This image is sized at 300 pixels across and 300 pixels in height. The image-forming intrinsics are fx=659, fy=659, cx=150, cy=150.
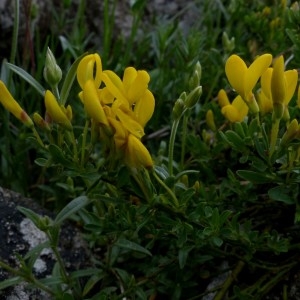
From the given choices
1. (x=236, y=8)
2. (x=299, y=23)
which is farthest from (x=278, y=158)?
(x=236, y=8)

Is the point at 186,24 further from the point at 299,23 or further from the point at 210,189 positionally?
the point at 210,189

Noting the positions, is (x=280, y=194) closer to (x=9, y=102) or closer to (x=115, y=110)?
(x=115, y=110)

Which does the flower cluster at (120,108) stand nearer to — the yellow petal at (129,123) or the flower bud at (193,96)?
the yellow petal at (129,123)

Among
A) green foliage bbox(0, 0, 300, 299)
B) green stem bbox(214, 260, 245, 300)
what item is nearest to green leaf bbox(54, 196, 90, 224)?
green foliage bbox(0, 0, 300, 299)

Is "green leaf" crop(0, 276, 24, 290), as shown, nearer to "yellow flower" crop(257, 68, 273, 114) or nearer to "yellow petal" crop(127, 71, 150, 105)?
"yellow petal" crop(127, 71, 150, 105)

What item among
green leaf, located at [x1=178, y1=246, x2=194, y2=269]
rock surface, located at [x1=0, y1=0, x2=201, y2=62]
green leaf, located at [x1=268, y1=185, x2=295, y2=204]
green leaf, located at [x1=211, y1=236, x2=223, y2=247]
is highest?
green leaf, located at [x1=268, y1=185, x2=295, y2=204]


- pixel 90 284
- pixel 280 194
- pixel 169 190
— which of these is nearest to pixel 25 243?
pixel 90 284

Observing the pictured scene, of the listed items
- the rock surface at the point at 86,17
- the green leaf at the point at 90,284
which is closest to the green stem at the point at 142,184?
the green leaf at the point at 90,284
